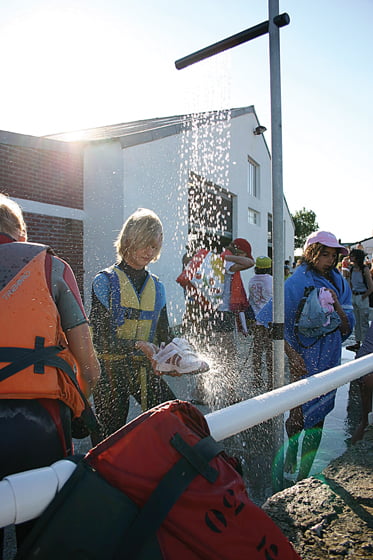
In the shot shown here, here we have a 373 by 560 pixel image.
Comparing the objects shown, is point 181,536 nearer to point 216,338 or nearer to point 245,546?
point 245,546

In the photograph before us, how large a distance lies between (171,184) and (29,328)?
9.70 meters

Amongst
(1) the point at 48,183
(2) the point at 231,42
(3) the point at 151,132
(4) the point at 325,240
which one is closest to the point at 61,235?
(1) the point at 48,183

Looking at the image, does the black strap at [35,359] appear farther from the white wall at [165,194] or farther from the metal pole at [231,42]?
the white wall at [165,194]

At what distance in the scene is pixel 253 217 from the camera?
60.4 ft

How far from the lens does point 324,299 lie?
2869 mm

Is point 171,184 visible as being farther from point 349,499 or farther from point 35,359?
point 35,359

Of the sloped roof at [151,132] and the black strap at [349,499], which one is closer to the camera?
the black strap at [349,499]

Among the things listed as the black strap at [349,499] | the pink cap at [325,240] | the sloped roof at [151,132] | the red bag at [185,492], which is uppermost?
the sloped roof at [151,132]

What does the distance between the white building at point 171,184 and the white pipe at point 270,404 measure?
7637mm

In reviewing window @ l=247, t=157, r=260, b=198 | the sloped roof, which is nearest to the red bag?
the sloped roof

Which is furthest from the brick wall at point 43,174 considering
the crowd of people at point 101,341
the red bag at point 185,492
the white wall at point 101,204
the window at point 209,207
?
the red bag at point 185,492

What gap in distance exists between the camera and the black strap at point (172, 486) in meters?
0.92

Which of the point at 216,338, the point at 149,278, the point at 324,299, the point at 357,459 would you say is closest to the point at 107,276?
the point at 149,278

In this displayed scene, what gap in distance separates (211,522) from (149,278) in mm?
1631
